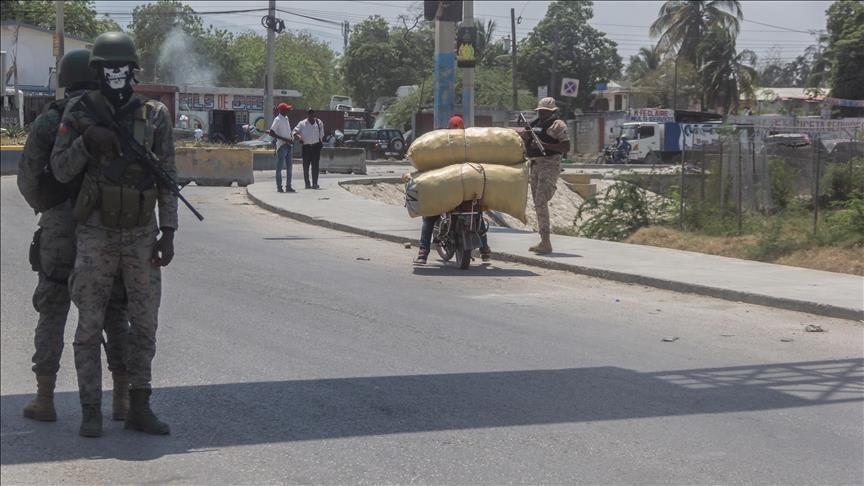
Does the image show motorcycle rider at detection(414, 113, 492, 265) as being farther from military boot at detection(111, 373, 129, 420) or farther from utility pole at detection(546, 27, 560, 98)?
utility pole at detection(546, 27, 560, 98)

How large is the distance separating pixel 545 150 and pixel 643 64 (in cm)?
8972

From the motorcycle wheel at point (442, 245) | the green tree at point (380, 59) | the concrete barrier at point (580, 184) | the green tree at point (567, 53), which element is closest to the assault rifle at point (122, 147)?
the motorcycle wheel at point (442, 245)

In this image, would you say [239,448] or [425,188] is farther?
[425,188]

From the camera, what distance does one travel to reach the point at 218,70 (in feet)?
206

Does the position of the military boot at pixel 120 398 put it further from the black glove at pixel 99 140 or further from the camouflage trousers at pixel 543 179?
the camouflage trousers at pixel 543 179

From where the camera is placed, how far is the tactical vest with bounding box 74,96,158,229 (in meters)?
5.44

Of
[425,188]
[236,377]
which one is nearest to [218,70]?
[425,188]

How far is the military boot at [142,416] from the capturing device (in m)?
5.98

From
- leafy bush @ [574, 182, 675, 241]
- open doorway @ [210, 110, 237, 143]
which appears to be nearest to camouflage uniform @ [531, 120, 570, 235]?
leafy bush @ [574, 182, 675, 241]

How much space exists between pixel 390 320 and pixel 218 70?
55.0m

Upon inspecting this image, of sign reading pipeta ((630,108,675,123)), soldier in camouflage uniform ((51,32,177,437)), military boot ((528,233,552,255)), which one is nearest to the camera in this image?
soldier in camouflage uniform ((51,32,177,437))

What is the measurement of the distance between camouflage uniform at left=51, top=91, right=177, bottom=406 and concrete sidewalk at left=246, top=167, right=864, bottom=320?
23.8ft

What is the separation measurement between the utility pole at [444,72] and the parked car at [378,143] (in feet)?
107

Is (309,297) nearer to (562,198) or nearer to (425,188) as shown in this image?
(425,188)
